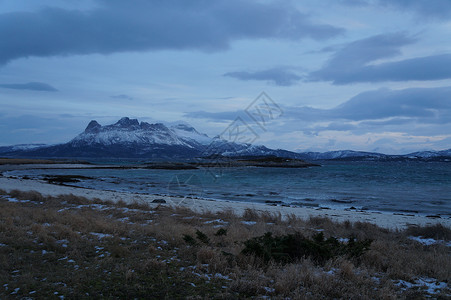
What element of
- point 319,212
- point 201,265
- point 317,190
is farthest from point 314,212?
point 317,190

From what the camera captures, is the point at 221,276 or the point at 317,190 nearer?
the point at 221,276

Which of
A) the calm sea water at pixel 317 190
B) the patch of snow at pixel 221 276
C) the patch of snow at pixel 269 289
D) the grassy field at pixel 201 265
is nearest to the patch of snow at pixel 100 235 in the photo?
the grassy field at pixel 201 265

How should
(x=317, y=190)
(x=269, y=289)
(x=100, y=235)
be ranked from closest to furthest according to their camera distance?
(x=269, y=289), (x=100, y=235), (x=317, y=190)

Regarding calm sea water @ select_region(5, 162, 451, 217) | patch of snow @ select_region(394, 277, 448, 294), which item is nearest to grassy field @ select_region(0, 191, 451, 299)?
patch of snow @ select_region(394, 277, 448, 294)

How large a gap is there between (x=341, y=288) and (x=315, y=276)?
0.46 meters

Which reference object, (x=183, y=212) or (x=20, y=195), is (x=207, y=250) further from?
(x=20, y=195)

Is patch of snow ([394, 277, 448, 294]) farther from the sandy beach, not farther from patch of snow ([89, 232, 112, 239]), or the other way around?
patch of snow ([89, 232, 112, 239])

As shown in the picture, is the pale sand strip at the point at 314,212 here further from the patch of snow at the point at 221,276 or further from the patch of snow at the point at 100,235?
the patch of snow at the point at 221,276

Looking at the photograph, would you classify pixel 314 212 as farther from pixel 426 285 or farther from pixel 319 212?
pixel 426 285

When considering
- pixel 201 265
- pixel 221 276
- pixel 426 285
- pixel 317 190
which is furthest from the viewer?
pixel 317 190

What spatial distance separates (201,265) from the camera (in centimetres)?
625

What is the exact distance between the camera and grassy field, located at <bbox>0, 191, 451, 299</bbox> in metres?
5.04

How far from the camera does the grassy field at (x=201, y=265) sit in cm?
504

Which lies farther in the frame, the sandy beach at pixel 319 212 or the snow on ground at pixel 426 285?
the sandy beach at pixel 319 212
